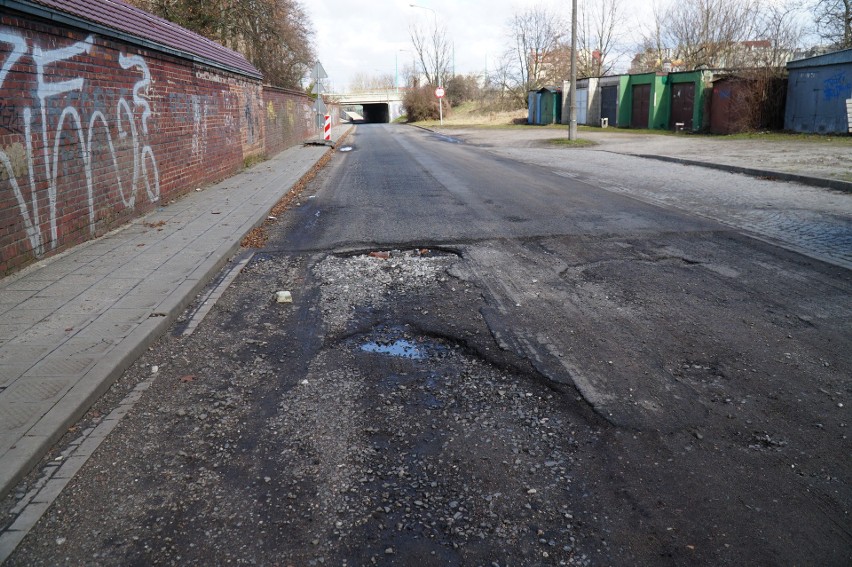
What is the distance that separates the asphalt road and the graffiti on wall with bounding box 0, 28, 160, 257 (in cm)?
236

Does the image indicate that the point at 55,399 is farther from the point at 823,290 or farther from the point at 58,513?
the point at 823,290

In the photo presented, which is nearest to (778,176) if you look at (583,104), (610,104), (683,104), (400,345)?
(400,345)

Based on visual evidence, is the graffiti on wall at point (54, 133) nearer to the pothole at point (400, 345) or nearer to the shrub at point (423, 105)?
the pothole at point (400, 345)

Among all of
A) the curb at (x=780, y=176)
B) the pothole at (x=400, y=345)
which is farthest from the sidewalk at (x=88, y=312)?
the curb at (x=780, y=176)

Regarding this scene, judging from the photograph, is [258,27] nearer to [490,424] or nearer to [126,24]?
[126,24]

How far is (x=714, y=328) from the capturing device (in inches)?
208

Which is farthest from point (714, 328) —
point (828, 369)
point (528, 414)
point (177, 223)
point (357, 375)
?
point (177, 223)

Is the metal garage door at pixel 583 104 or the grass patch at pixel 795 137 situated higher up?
the metal garage door at pixel 583 104

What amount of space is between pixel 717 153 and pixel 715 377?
18.6 metres

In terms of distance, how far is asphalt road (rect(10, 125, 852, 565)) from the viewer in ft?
9.29

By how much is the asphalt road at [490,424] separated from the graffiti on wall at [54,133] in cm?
236

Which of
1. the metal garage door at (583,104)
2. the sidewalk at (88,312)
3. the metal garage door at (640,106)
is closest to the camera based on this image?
the sidewalk at (88,312)

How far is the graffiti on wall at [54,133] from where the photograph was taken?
6.93 metres

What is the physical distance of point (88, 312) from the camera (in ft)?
18.3
